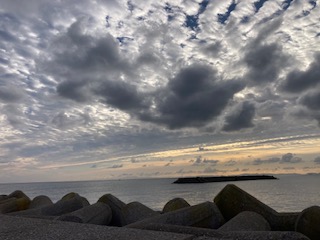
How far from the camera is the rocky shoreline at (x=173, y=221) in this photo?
464cm

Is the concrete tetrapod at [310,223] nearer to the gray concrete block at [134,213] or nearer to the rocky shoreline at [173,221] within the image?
the rocky shoreline at [173,221]

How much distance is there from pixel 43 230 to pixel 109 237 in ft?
4.04

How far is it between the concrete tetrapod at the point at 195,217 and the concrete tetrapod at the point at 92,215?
1.96 metres

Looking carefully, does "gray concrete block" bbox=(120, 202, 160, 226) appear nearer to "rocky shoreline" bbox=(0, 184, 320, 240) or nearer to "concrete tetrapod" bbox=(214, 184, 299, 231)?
"rocky shoreline" bbox=(0, 184, 320, 240)

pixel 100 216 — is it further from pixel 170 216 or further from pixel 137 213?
pixel 170 216

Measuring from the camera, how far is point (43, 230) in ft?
16.7

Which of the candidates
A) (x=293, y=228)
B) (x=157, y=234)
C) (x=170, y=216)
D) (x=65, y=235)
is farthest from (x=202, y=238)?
(x=293, y=228)

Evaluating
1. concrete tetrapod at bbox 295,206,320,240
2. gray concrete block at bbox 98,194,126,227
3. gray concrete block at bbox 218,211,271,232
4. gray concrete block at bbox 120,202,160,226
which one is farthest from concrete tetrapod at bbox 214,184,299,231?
gray concrete block at bbox 98,194,126,227


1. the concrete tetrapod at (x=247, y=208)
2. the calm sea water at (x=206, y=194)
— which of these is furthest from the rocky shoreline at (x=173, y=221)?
the calm sea water at (x=206, y=194)

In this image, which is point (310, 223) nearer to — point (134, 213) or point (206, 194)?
point (134, 213)

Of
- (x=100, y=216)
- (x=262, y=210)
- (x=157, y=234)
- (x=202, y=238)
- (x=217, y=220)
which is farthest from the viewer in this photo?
(x=100, y=216)

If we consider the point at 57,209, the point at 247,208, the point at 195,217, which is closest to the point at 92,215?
the point at 57,209

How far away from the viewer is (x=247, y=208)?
27.2 feet

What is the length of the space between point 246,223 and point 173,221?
1413 millimetres
